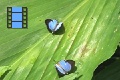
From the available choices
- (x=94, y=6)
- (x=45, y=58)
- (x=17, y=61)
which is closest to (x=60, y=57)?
(x=45, y=58)

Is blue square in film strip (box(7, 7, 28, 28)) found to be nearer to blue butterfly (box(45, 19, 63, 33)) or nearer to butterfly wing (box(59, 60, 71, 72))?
blue butterfly (box(45, 19, 63, 33))

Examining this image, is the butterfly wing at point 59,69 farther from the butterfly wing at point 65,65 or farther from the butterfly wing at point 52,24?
the butterfly wing at point 52,24

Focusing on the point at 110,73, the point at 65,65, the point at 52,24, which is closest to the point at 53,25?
the point at 52,24

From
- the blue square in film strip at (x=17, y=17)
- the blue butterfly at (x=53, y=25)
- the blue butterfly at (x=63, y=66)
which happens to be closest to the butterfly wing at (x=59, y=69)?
the blue butterfly at (x=63, y=66)

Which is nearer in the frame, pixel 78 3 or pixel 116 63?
pixel 78 3

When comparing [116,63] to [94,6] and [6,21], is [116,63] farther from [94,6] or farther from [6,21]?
[6,21]

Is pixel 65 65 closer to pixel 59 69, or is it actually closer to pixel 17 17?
pixel 59 69
